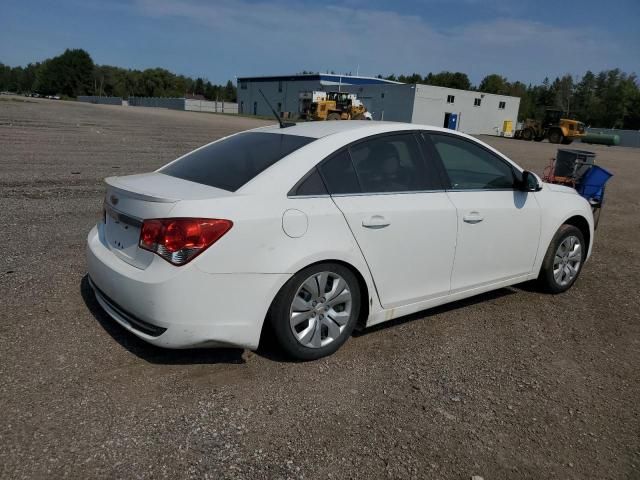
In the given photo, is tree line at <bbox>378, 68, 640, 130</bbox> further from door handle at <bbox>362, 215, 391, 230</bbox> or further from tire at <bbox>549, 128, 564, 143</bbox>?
door handle at <bbox>362, 215, 391, 230</bbox>

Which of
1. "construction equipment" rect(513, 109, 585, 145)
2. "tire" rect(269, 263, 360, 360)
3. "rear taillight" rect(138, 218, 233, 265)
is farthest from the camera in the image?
"construction equipment" rect(513, 109, 585, 145)

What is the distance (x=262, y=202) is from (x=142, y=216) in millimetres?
722

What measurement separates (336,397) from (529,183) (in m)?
2.58

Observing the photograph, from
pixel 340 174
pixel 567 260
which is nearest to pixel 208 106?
pixel 567 260

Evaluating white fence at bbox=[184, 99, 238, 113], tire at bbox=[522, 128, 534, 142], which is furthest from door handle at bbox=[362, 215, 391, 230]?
white fence at bbox=[184, 99, 238, 113]

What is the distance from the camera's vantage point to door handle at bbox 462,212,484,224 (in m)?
4.03

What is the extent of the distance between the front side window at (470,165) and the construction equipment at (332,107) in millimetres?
40570

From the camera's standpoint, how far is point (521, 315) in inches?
181

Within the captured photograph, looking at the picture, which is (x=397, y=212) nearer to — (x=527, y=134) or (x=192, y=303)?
(x=192, y=303)

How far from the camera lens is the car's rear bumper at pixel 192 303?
293cm

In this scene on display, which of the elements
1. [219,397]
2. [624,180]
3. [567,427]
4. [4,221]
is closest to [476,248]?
[567,427]

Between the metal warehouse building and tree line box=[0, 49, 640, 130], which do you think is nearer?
the metal warehouse building

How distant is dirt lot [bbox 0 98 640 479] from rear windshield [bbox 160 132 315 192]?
1201 millimetres

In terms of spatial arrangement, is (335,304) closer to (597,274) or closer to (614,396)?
(614,396)
